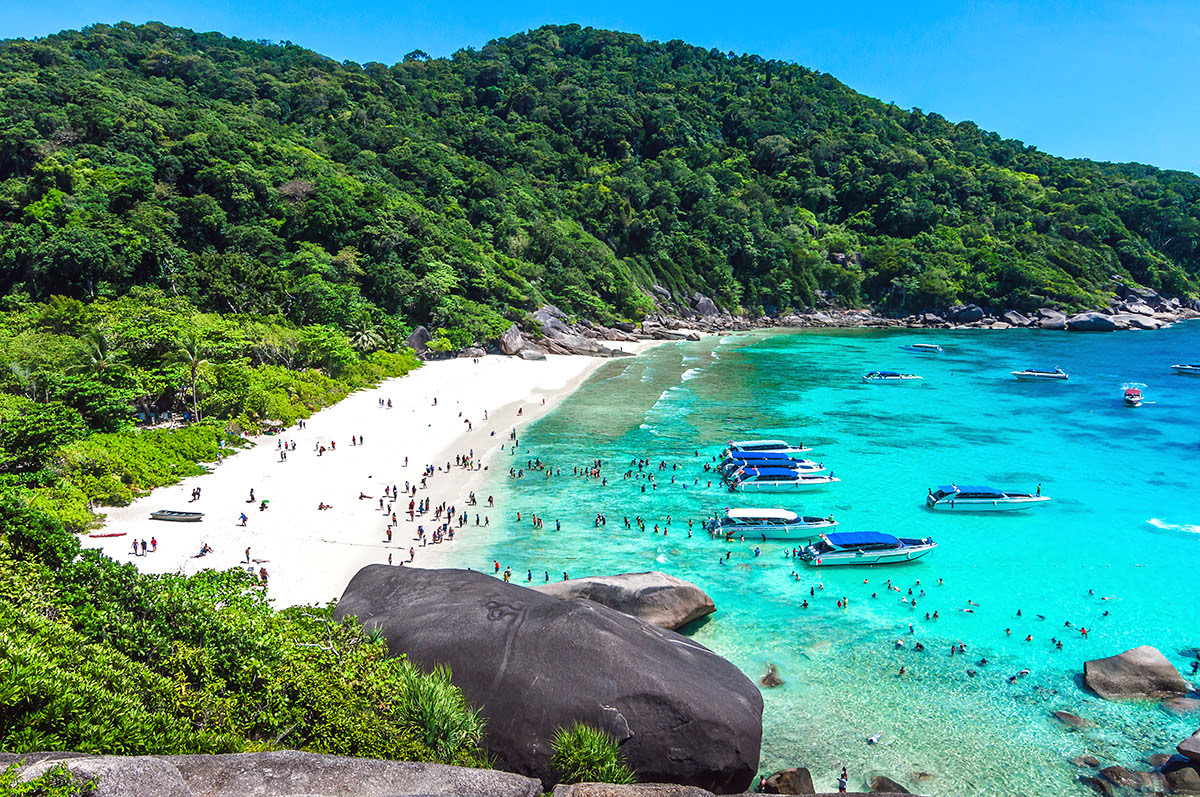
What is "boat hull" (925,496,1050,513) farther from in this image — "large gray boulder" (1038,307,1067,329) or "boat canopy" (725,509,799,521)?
"large gray boulder" (1038,307,1067,329)

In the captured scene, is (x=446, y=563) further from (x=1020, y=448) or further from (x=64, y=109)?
(x=64, y=109)

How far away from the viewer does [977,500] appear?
117 ft

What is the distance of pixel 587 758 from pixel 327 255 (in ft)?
248

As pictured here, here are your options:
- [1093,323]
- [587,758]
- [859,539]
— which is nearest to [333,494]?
[587,758]

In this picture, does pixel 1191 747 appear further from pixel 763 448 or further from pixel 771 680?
pixel 763 448

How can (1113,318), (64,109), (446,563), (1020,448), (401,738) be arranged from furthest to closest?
1. (1113,318)
2. (64,109)
3. (1020,448)
4. (446,563)
5. (401,738)

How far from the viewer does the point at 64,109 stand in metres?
85.8

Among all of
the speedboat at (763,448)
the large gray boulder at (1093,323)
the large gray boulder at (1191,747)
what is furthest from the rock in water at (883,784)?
the large gray boulder at (1093,323)

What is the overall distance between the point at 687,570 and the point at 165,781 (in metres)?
23.1

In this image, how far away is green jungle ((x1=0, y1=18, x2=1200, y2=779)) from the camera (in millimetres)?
12969

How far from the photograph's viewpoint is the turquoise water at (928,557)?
767 inches

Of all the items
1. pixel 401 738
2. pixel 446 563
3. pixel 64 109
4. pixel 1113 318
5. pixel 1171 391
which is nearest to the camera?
pixel 401 738

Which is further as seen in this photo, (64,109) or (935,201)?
(935,201)

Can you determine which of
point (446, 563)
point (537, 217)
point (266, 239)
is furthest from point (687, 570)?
point (537, 217)
